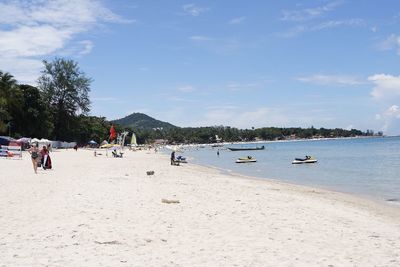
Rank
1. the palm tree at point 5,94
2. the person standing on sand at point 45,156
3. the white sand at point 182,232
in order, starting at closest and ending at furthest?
1. the white sand at point 182,232
2. the person standing on sand at point 45,156
3. the palm tree at point 5,94

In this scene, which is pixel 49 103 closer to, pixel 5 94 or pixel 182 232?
pixel 5 94

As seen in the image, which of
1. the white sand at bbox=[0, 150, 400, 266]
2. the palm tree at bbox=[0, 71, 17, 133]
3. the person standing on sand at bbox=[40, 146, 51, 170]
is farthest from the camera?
the palm tree at bbox=[0, 71, 17, 133]

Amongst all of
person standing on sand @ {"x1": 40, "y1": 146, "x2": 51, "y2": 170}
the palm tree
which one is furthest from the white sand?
the palm tree

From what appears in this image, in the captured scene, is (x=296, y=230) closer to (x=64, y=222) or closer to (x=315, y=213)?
(x=315, y=213)

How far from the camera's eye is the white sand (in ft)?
26.3

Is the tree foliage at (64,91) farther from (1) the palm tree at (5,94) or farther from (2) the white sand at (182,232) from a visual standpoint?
(2) the white sand at (182,232)

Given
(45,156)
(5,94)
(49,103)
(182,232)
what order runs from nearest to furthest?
(182,232)
(45,156)
(5,94)
(49,103)

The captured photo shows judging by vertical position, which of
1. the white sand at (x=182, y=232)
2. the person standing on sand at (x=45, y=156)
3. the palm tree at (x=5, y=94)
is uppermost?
the palm tree at (x=5, y=94)

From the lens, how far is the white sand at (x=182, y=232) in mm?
8008

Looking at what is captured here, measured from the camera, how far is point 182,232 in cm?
1016

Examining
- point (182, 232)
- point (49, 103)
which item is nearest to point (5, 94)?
point (49, 103)

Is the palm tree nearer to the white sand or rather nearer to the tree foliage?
the tree foliage

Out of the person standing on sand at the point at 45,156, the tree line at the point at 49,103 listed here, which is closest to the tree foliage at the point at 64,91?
the tree line at the point at 49,103

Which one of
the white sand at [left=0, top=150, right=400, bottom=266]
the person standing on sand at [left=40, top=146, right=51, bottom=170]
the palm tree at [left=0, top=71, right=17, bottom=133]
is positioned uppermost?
the palm tree at [left=0, top=71, right=17, bottom=133]
